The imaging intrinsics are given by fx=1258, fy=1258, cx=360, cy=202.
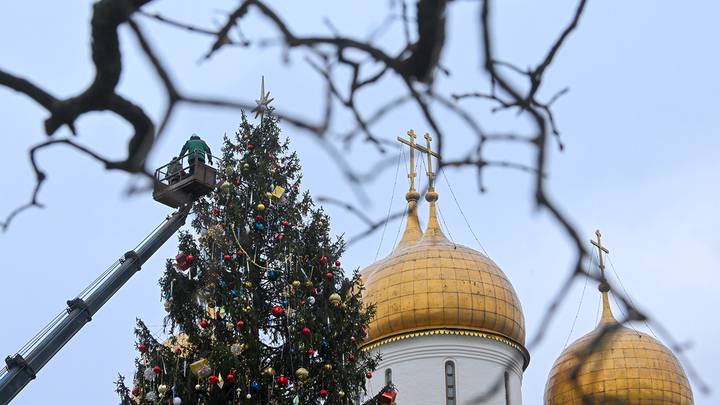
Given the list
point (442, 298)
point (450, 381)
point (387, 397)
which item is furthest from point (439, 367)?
point (387, 397)

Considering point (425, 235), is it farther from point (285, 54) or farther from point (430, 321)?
point (285, 54)

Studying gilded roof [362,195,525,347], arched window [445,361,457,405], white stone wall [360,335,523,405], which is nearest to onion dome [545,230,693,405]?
gilded roof [362,195,525,347]

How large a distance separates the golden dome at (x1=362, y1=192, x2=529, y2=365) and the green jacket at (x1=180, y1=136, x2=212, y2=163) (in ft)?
27.0

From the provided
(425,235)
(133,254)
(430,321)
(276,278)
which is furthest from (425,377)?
(276,278)

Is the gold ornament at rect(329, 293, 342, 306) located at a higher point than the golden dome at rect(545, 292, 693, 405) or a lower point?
lower

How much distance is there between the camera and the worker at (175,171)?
16609mm

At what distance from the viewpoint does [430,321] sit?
2492cm

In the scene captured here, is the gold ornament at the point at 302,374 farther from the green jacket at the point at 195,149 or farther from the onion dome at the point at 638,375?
the onion dome at the point at 638,375

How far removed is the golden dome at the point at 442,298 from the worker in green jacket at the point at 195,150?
8247mm

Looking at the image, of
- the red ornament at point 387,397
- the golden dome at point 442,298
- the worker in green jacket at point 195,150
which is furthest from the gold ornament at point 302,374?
the golden dome at point 442,298

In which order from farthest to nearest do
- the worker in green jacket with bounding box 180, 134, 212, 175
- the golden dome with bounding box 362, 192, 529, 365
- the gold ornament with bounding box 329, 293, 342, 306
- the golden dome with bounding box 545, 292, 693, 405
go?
the golden dome with bounding box 545, 292, 693, 405, the golden dome with bounding box 362, 192, 529, 365, the worker in green jacket with bounding box 180, 134, 212, 175, the gold ornament with bounding box 329, 293, 342, 306

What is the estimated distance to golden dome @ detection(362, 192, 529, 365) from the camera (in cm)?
2497

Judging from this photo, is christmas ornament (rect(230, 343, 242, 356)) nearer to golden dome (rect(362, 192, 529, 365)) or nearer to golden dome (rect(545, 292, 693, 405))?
golden dome (rect(362, 192, 529, 365))

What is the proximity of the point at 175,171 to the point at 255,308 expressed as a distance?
8.51 ft
